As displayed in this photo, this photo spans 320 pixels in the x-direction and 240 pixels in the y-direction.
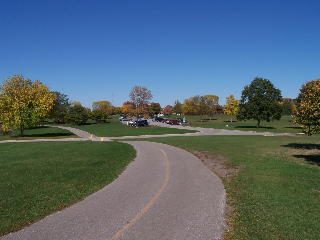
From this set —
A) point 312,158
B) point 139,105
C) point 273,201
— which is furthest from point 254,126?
point 273,201

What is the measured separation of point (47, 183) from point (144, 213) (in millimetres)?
6051

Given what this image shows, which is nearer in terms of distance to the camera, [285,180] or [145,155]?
[285,180]

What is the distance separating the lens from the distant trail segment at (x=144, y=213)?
7.20m

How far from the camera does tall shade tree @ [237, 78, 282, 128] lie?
184ft

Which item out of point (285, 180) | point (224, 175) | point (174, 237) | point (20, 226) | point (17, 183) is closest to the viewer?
point (174, 237)

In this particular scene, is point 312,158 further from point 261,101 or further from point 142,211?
point 261,101

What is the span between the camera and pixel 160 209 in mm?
9062

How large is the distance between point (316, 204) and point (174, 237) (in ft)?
18.8

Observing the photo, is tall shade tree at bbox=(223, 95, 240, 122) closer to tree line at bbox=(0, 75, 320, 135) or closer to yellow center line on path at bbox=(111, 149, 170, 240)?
tree line at bbox=(0, 75, 320, 135)

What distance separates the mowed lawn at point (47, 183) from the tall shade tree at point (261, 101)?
4114 cm

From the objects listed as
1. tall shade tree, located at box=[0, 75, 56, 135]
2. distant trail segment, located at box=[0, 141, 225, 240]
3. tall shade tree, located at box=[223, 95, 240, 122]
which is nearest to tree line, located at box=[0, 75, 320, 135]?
Answer: tall shade tree, located at box=[0, 75, 56, 135]

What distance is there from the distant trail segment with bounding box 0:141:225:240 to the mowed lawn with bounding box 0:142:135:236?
1.87 ft

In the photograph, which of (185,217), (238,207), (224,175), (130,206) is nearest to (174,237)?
(185,217)

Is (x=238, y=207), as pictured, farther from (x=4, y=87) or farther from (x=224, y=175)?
(x=4, y=87)
